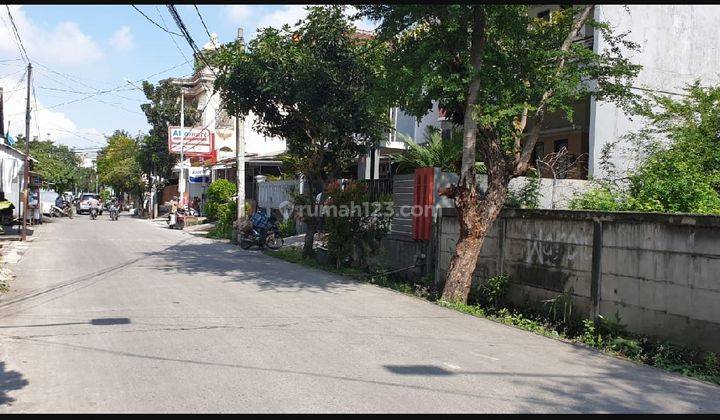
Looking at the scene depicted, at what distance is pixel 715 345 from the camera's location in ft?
21.9

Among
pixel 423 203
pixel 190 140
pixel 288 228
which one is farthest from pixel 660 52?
pixel 190 140

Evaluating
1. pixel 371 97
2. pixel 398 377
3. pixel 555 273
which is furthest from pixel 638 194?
pixel 398 377

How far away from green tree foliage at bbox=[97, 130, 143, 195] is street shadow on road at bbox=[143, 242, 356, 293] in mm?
36736

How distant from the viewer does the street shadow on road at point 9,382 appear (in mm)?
5039

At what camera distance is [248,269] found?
48.3 ft

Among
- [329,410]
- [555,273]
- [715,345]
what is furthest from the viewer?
[555,273]

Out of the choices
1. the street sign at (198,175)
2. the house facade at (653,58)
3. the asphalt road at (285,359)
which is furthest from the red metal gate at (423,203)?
the street sign at (198,175)

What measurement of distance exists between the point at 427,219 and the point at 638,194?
4.38 metres

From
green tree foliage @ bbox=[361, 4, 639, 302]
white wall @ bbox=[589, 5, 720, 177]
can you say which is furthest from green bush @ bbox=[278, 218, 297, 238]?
green tree foliage @ bbox=[361, 4, 639, 302]

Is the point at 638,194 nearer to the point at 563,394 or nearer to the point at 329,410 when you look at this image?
the point at 563,394

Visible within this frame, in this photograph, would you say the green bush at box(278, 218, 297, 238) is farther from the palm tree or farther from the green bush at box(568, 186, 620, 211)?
the green bush at box(568, 186, 620, 211)

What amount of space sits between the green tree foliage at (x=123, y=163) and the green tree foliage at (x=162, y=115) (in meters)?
6.74

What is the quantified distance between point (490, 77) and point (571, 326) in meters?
4.36

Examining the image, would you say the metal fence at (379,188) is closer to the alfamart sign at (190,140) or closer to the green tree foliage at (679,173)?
the green tree foliage at (679,173)
